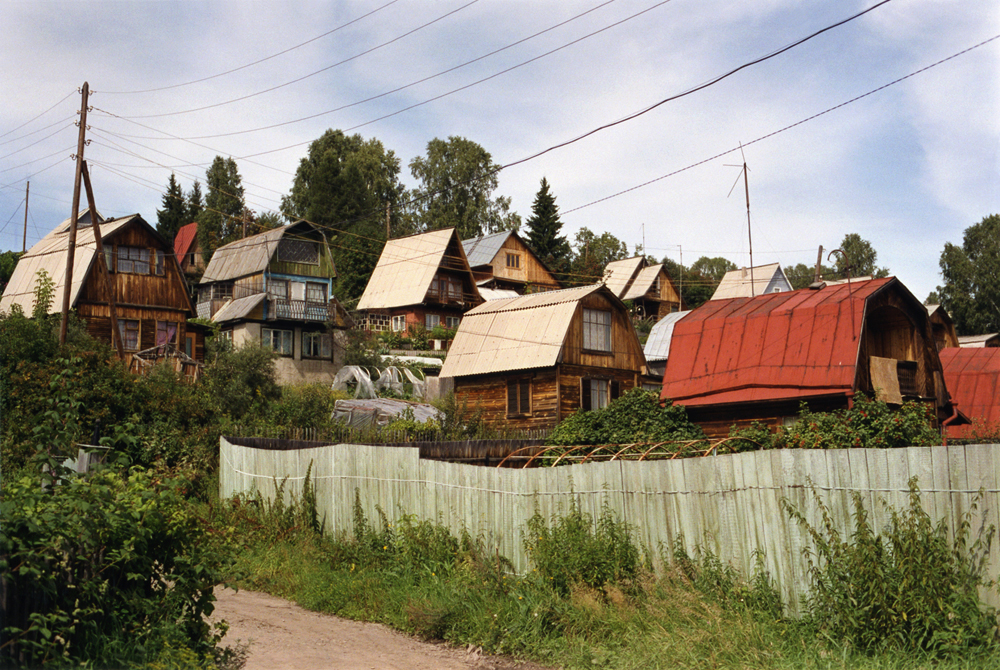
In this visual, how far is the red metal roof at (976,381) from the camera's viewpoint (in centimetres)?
3566

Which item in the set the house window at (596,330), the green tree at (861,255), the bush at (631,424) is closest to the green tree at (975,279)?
the green tree at (861,255)

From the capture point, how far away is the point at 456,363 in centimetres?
3950

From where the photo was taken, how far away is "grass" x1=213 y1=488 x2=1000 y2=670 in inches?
347

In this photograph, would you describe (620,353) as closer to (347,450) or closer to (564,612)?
(347,450)

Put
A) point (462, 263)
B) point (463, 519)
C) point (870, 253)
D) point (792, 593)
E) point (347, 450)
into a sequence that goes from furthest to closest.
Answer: point (870, 253) < point (462, 263) < point (347, 450) < point (463, 519) < point (792, 593)

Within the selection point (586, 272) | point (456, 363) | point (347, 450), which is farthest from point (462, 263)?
point (347, 450)

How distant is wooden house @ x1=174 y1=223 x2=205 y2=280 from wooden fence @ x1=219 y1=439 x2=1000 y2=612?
194 ft

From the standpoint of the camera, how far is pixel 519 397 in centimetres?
3753

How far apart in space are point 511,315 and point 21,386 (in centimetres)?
1990

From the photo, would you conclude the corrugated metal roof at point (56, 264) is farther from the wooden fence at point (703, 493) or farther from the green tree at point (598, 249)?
the green tree at point (598, 249)

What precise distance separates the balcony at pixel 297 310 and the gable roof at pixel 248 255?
11.7 ft

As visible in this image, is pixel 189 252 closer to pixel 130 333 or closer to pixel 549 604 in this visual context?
pixel 130 333

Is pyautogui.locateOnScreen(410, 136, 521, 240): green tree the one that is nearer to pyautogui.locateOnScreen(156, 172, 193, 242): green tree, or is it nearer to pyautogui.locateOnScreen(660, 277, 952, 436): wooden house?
pyautogui.locateOnScreen(156, 172, 193, 242): green tree

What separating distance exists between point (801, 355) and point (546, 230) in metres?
58.4
